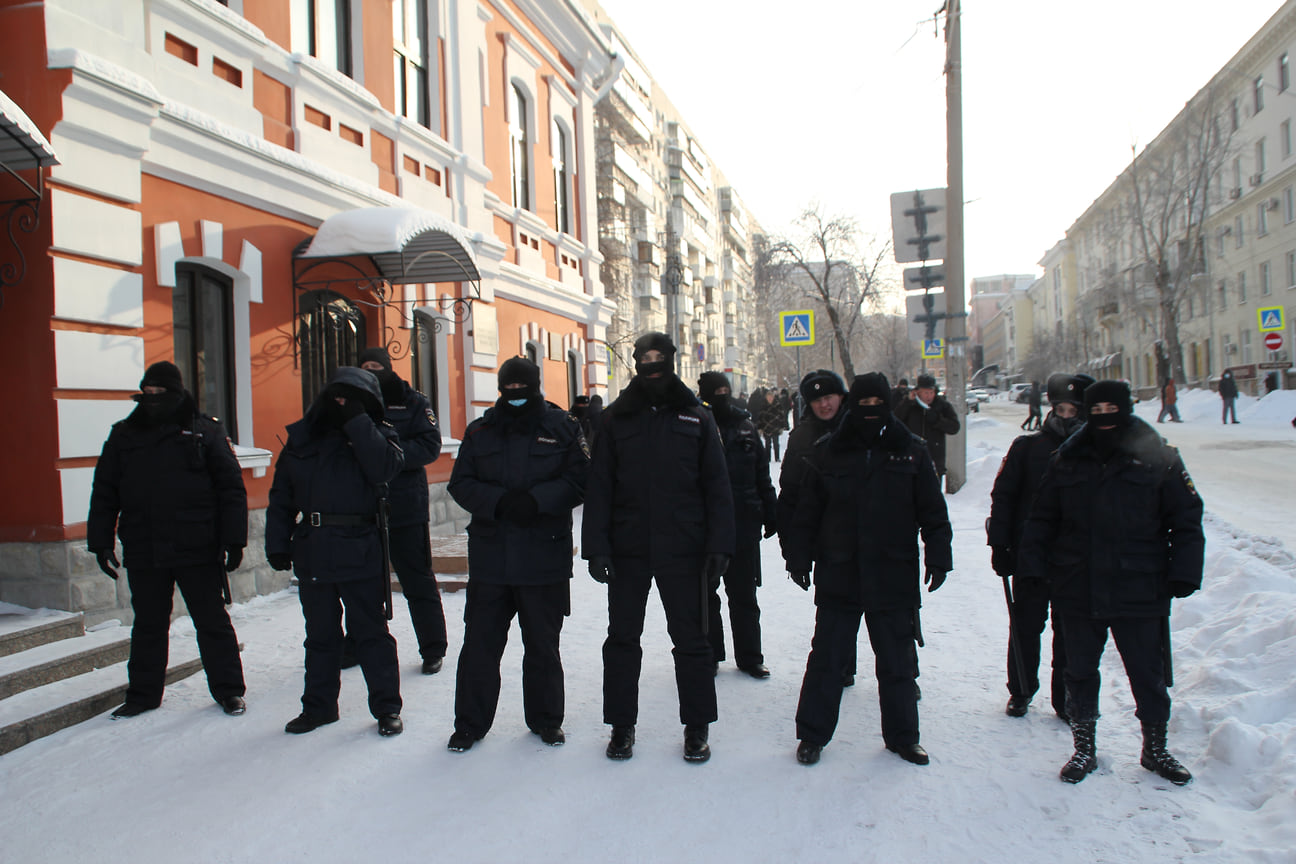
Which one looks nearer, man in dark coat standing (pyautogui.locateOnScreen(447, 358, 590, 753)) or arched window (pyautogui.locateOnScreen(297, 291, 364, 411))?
man in dark coat standing (pyautogui.locateOnScreen(447, 358, 590, 753))

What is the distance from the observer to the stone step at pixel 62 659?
184 inches

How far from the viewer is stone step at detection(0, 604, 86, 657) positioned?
16.5ft

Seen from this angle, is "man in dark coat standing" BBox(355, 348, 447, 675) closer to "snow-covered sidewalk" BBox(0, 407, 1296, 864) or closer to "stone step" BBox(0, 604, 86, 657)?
"snow-covered sidewalk" BBox(0, 407, 1296, 864)

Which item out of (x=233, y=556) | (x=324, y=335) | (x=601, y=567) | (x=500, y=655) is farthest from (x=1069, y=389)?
(x=324, y=335)

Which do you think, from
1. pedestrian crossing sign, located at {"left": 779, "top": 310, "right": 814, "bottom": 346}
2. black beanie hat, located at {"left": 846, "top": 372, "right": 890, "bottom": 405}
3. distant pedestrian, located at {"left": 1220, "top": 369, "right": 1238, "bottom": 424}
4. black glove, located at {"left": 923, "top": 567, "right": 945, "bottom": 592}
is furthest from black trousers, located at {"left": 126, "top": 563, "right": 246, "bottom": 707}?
distant pedestrian, located at {"left": 1220, "top": 369, "right": 1238, "bottom": 424}

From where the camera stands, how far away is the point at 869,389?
13.0 feet

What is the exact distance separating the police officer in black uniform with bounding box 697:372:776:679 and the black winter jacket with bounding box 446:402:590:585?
47.5 inches

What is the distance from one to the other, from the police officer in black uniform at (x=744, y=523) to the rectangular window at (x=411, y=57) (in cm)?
721

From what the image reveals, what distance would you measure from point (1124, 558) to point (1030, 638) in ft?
3.18

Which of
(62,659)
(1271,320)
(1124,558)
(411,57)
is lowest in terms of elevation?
(62,659)

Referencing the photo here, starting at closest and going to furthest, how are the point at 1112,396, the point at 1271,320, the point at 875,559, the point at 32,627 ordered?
the point at 1112,396 → the point at 875,559 → the point at 32,627 → the point at 1271,320

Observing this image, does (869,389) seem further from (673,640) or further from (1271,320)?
(1271,320)

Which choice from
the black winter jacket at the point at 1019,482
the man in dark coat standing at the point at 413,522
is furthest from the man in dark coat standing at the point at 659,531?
the man in dark coat standing at the point at 413,522

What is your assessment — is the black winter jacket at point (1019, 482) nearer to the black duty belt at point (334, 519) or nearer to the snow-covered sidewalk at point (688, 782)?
the snow-covered sidewalk at point (688, 782)
